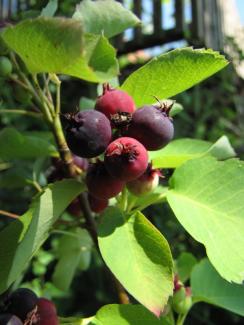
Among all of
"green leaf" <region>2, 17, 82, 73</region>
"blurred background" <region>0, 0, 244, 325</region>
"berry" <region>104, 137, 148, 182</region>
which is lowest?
"blurred background" <region>0, 0, 244, 325</region>

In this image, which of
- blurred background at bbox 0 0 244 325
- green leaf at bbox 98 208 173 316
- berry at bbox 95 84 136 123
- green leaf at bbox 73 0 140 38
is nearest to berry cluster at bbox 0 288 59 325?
green leaf at bbox 98 208 173 316

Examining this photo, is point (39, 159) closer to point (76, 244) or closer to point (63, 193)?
point (76, 244)

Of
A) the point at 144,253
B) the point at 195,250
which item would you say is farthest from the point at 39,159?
the point at 195,250

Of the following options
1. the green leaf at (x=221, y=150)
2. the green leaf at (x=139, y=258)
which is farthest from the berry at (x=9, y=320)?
the green leaf at (x=221, y=150)

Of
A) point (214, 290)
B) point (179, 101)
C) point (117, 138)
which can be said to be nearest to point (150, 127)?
point (117, 138)

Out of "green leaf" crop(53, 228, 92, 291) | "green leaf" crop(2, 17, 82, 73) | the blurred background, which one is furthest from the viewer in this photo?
the blurred background

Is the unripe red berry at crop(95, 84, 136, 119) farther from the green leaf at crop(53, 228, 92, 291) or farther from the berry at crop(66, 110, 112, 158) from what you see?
the green leaf at crop(53, 228, 92, 291)
